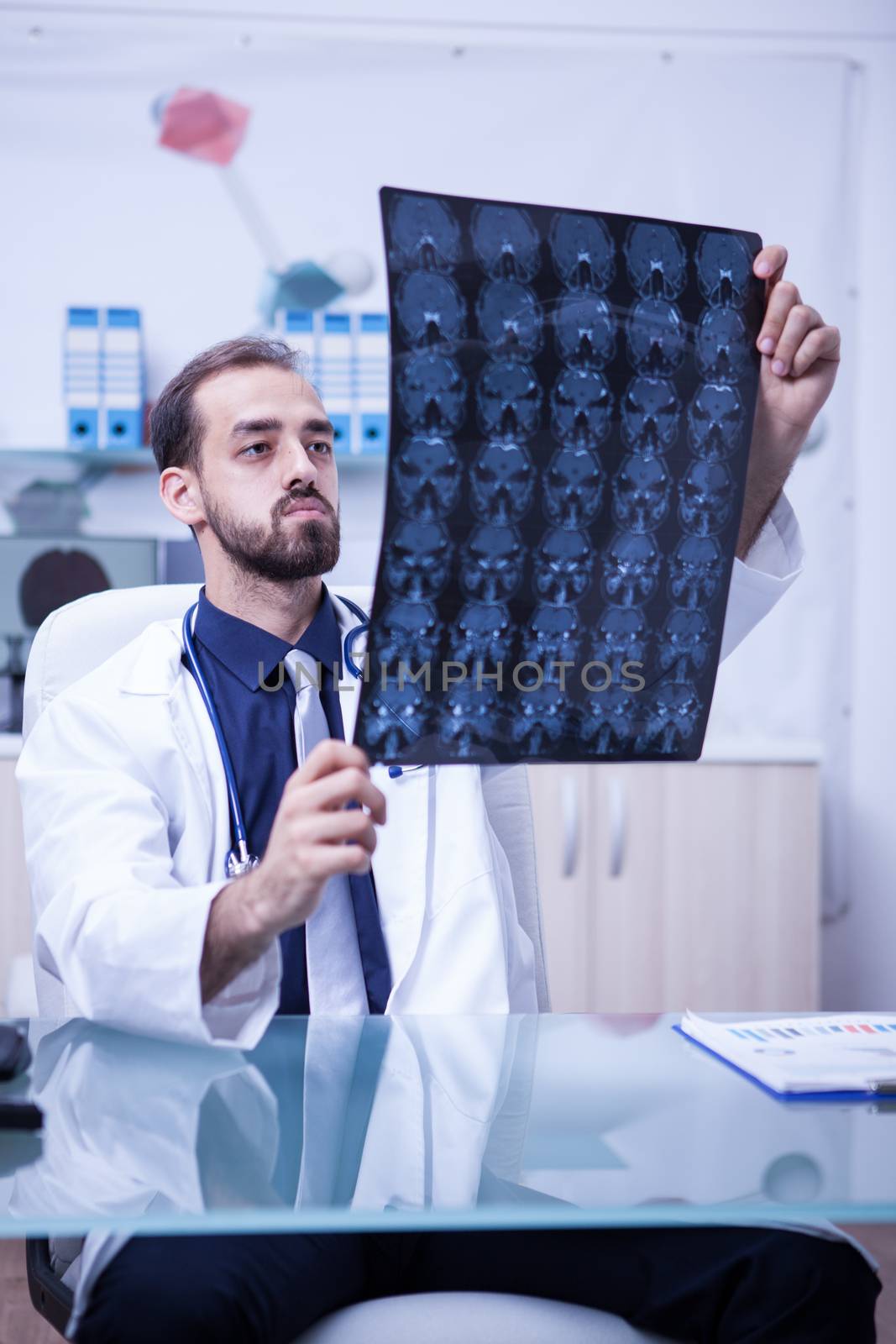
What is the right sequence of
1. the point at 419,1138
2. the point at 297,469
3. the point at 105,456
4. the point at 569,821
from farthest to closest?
1. the point at 105,456
2. the point at 569,821
3. the point at 297,469
4. the point at 419,1138

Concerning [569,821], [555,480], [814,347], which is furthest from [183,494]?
[569,821]

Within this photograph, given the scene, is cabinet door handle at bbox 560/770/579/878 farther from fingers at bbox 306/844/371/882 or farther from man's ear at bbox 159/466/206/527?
fingers at bbox 306/844/371/882

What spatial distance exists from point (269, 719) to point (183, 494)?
1.10 ft

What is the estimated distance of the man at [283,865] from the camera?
35.4 inches

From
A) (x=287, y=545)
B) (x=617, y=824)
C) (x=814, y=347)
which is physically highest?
(x=814, y=347)

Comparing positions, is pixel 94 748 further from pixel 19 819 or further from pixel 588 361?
pixel 19 819

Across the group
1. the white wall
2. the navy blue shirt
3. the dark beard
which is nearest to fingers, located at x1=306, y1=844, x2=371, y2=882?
the navy blue shirt

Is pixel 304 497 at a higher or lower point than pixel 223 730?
higher

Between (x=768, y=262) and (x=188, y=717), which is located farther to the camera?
(x=188, y=717)

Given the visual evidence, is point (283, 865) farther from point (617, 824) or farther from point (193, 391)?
point (617, 824)

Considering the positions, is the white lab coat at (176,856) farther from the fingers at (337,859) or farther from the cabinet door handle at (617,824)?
the cabinet door handle at (617,824)

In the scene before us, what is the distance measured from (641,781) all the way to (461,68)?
200 centimetres

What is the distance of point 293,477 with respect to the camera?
1364mm

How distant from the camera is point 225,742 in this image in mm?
1334
